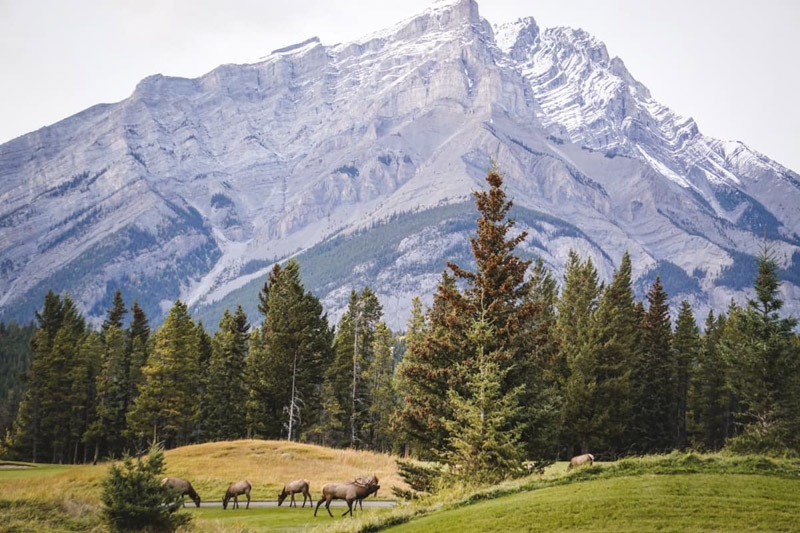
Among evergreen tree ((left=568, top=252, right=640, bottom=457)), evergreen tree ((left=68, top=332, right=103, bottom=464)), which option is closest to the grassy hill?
evergreen tree ((left=568, top=252, right=640, bottom=457))

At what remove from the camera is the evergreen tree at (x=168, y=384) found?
6297 centimetres

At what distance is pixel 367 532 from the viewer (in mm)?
18359

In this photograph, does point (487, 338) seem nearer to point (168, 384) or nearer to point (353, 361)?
point (168, 384)

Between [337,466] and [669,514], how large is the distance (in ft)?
110

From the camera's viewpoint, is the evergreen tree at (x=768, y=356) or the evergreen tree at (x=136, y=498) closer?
the evergreen tree at (x=136, y=498)

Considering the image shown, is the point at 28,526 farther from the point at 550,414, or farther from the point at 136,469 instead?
the point at 550,414

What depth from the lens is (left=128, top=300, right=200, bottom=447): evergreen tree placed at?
63.0 meters

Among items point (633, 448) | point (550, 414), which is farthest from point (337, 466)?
point (633, 448)

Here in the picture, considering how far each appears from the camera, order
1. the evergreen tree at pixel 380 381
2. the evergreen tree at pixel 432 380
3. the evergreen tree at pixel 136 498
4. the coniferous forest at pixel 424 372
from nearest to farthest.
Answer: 1. the evergreen tree at pixel 136 498
2. the evergreen tree at pixel 432 380
3. the coniferous forest at pixel 424 372
4. the evergreen tree at pixel 380 381

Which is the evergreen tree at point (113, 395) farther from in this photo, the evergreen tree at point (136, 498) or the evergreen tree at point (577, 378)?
the evergreen tree at point (136, 498)

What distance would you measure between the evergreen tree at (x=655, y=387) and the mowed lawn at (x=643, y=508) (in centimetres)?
4578

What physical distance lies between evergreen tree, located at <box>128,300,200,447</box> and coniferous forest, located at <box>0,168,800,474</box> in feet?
0.69

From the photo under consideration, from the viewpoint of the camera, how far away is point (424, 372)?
27.4 meters

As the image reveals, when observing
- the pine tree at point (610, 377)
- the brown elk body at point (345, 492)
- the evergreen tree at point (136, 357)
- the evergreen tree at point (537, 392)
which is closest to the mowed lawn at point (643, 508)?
the evergreen tree at point (537, 392)
